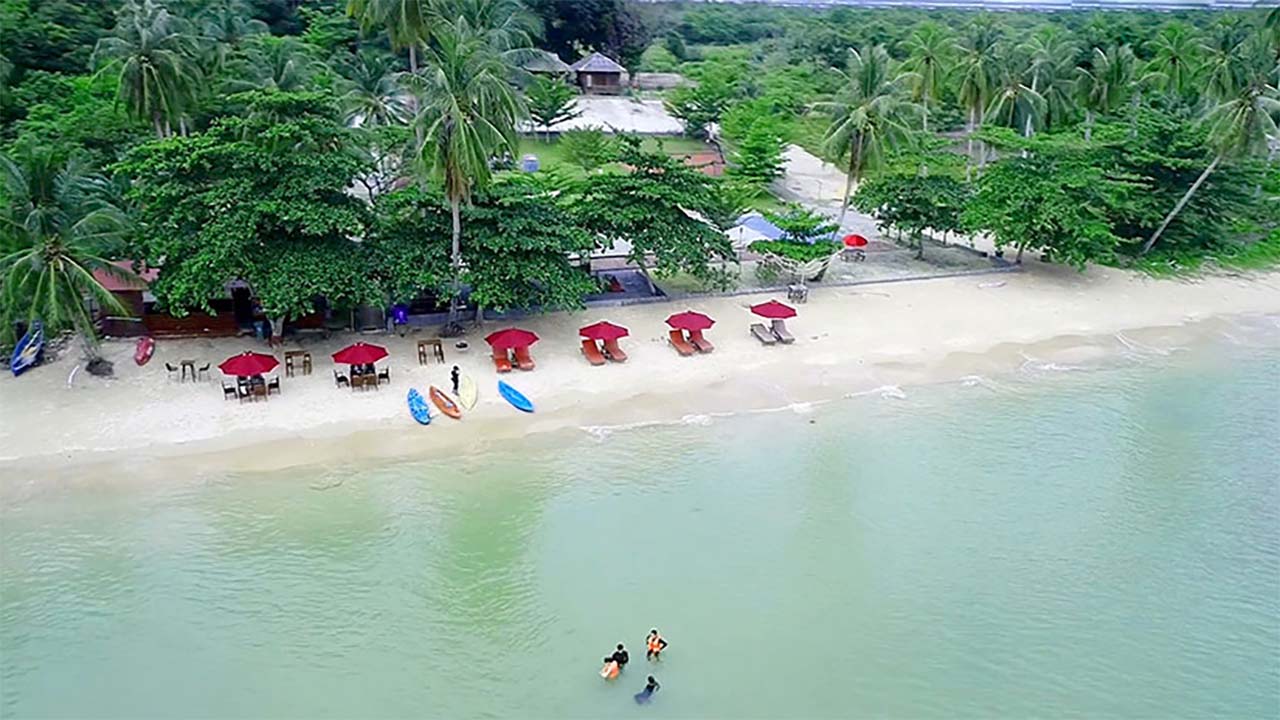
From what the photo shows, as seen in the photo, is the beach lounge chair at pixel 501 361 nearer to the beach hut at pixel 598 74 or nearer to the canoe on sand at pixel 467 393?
the canoe on sand at pixel 467 393

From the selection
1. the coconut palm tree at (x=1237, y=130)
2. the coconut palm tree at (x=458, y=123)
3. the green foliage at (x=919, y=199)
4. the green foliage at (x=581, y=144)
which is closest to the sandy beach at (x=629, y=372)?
the green foliage at (x=919, y=199)

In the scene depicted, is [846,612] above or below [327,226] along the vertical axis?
below

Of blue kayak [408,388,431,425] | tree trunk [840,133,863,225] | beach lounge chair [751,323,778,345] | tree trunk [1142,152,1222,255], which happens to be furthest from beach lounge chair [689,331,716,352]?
tree trunk [1142,152,1222,255]

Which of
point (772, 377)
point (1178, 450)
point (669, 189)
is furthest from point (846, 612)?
point (669, 189)

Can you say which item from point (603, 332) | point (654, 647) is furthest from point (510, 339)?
point (654, 647)

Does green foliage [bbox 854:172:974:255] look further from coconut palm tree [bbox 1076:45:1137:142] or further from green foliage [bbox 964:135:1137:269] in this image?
coconut palm tree [bbox 1076:45:1137:142]

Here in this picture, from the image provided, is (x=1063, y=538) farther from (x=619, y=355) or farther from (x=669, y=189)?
(x=669, y=189)
